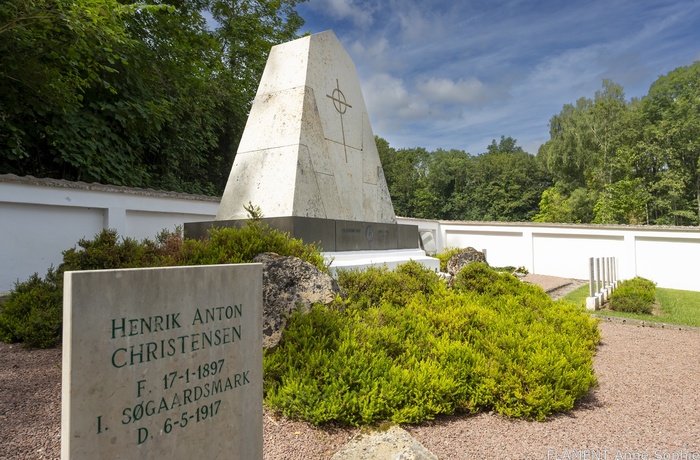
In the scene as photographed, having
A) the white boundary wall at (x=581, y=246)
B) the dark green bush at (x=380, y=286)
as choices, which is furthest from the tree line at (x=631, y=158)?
the dark green bush at (x=380, y=286)

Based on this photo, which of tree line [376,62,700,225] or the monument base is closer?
the monument base

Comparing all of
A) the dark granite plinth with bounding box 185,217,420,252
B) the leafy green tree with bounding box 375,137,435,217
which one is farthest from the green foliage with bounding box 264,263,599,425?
the leafy green tree with bounding box 375,137,435,217

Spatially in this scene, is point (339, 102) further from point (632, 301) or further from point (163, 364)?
point (632, 301)

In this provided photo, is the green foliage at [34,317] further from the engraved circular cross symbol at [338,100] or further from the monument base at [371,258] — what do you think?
the engraved circular cross symbol at [338,100]

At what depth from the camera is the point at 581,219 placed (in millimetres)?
32500

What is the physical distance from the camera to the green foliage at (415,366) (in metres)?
3.25

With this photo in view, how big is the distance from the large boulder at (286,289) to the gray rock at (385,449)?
128 cm

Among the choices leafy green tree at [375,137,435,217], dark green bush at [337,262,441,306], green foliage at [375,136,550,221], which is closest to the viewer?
dark green bush at [337,262,441,306]

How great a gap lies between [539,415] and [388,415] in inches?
48.5

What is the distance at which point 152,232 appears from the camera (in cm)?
953

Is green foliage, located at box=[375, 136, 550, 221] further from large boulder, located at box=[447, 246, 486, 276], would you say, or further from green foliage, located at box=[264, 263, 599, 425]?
green foliage, located at box=[264, 263, 599, 425]

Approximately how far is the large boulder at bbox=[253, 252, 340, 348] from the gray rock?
1.28 metres

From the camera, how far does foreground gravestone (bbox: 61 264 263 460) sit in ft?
5.48

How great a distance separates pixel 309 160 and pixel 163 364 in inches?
180
